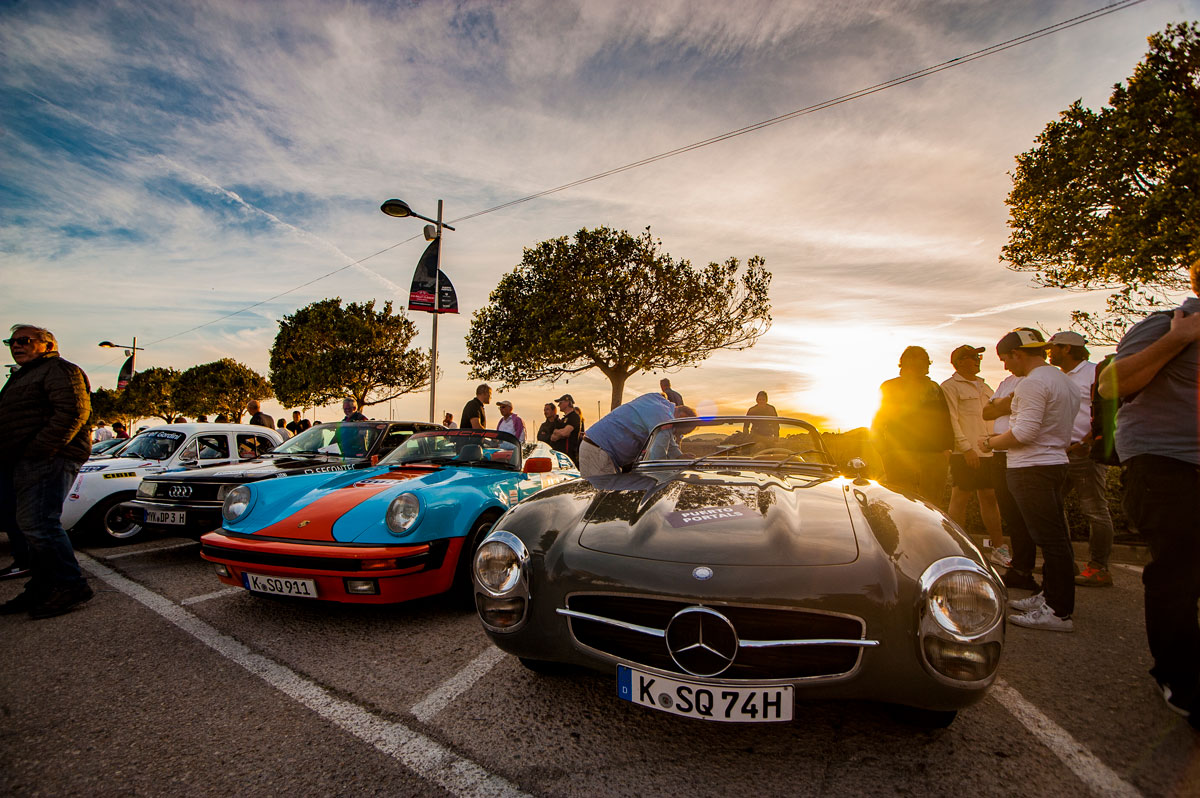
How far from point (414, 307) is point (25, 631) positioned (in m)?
9.82

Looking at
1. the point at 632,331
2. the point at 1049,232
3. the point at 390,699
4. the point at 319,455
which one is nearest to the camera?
the point at 390,699

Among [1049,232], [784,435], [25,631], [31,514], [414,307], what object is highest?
[1049,232]

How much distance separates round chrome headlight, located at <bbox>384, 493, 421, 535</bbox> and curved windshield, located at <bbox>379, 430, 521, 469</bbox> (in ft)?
3.93

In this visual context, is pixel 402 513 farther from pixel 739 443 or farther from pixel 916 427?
pixel 916 427

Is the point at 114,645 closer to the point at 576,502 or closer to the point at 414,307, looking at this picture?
the point at 576,502

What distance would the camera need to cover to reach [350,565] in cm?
301

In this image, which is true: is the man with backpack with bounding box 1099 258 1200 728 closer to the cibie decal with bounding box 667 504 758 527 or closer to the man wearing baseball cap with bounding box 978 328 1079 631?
the man wearing baseball cap with bounding box 978 328 1079 631

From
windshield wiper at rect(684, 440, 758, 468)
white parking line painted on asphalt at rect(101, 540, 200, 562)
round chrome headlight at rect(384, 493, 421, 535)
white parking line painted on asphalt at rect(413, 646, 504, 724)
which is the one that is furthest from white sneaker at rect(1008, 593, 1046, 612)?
white parking line painted on asphalt at rect(101, 540, 200, 562)

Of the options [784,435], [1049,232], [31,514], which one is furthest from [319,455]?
[1049,232]

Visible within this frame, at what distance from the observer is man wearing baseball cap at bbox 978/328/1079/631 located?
3.07 metres

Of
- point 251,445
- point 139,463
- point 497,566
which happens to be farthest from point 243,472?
point 497,566

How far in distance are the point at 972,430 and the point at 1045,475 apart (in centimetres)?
177

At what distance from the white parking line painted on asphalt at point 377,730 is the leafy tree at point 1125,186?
484 inches

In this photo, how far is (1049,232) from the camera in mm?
11141
